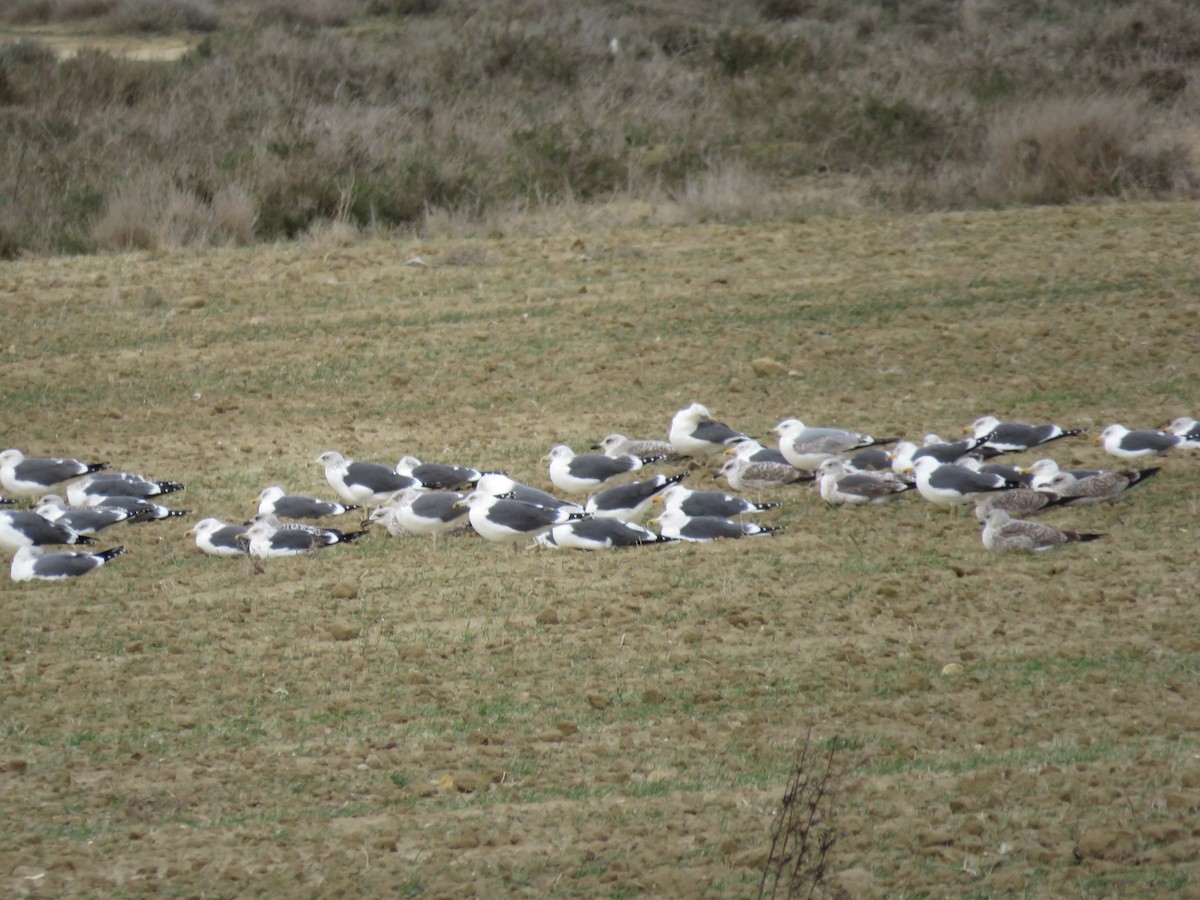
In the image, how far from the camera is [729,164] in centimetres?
2105

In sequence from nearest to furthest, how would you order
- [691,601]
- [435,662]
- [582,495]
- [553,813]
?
1. [553,813]
2. [435,662]
3. [691,601]
4. [582,495]

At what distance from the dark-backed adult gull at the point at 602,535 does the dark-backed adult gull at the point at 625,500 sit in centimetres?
43

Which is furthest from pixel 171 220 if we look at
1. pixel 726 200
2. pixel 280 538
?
pixel 280 538

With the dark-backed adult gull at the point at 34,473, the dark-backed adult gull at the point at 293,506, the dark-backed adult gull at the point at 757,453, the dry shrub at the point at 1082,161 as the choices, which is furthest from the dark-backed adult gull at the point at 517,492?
the dry shrub at the point at 1082,161

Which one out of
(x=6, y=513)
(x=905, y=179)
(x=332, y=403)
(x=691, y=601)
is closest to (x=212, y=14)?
(x=905, y=179)

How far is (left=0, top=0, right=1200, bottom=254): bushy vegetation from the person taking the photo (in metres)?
19.5

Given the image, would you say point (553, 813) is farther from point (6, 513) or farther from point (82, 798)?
point (6, 513)

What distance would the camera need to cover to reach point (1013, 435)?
36.3ft

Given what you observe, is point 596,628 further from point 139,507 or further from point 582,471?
point 139,507

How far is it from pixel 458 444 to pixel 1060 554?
5111mm

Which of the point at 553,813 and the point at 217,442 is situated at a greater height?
the point at 553,813

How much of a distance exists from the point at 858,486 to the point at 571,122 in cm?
1387

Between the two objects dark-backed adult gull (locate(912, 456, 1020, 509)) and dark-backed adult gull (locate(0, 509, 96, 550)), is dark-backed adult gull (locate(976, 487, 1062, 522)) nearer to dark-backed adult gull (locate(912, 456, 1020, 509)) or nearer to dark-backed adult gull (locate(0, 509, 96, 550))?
dark-backed adult gull (locate(912, 456, 1020, 509))

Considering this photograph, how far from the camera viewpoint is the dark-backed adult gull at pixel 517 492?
10.2 metres
